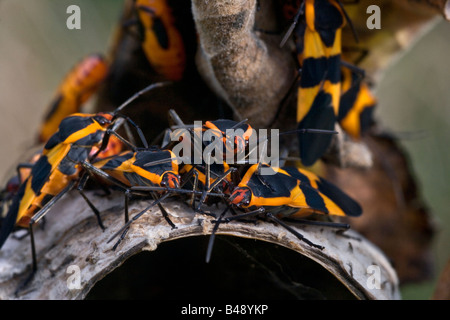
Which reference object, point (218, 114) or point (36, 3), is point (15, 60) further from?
point (218, 114)

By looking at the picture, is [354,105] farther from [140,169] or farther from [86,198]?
[86,198]

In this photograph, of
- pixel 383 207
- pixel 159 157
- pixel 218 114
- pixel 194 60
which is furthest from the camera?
pixel 383 207

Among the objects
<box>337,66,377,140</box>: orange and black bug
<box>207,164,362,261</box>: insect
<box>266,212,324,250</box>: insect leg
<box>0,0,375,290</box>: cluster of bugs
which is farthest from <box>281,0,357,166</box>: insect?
<box>266,212,324,250</box>: insect leg

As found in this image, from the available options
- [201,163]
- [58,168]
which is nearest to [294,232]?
[201,163]

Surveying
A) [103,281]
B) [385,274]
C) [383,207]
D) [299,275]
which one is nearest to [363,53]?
[383,207]

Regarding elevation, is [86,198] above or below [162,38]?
below

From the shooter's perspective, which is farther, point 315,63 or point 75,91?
point 75,91

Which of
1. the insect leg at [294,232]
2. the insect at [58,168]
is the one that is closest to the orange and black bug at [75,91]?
the insect at [58,168]
